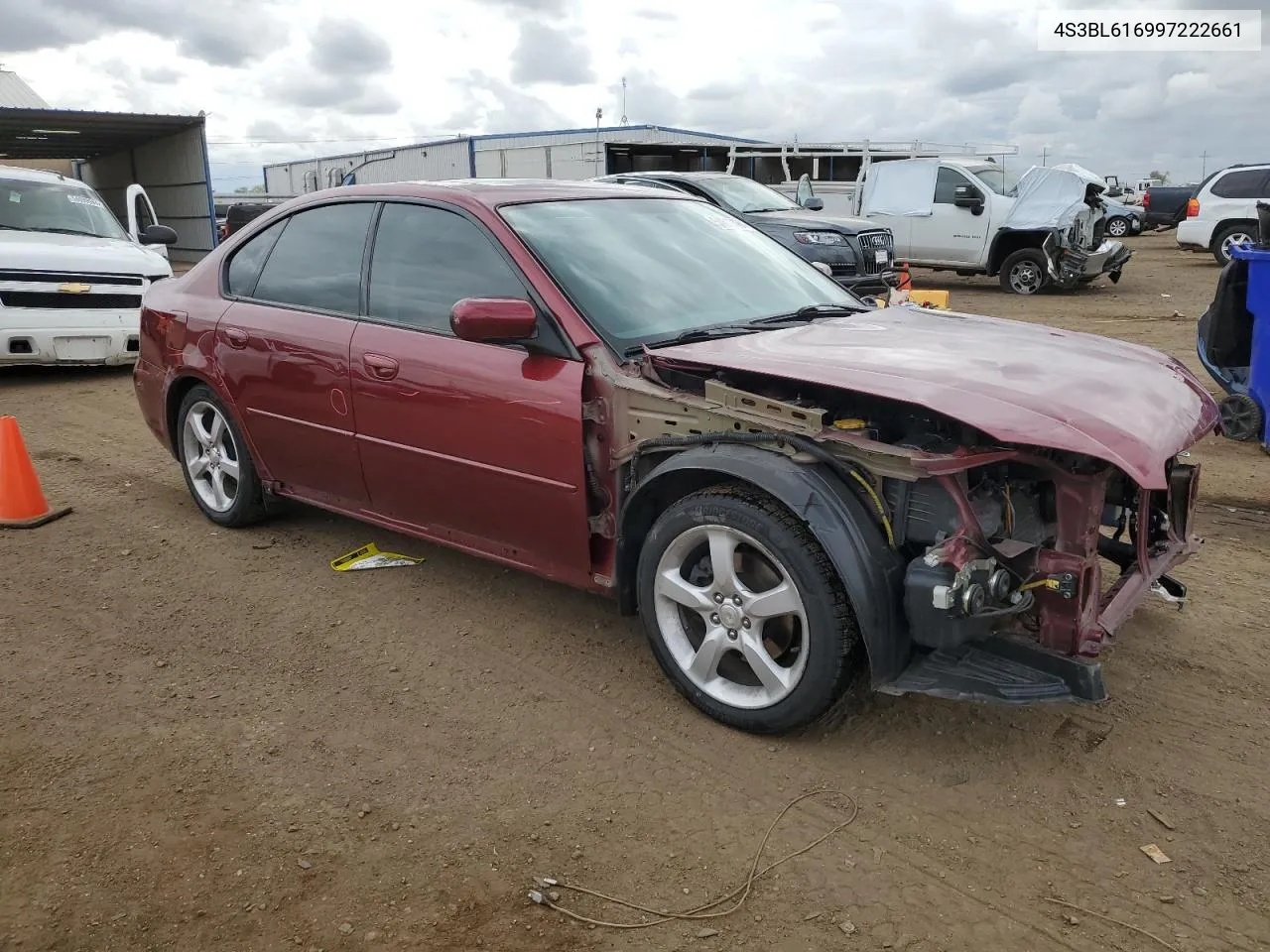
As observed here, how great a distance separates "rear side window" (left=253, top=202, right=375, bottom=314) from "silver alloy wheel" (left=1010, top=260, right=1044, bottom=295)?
1345 centimetres

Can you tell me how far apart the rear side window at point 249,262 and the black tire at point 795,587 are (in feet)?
8.58

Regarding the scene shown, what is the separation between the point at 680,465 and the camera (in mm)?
3146

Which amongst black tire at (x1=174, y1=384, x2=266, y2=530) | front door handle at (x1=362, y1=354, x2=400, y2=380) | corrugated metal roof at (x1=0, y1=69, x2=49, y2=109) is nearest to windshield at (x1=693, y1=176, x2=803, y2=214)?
black tire at (x1=174, y1=384, x2=266, y2=530)

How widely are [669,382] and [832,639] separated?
1.00 metres

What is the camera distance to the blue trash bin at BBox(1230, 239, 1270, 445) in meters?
6.17

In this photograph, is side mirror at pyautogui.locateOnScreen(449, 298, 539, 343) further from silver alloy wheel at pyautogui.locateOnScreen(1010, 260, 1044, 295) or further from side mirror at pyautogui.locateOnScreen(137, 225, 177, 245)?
silver alloy wheel at pyautogui.locateOnScreen(1010, 260, 1044, 295)

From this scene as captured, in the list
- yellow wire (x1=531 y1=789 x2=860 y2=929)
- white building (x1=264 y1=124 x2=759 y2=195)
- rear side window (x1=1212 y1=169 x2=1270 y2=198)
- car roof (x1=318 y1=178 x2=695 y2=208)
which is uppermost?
white building (x1=264 y1=124 x2=759 y2=195)

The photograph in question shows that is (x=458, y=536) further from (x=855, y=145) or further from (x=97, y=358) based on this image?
(x=855, y=145)

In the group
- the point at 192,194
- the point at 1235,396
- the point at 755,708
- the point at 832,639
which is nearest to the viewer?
the point at 832,639

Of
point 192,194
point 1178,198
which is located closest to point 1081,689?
point 192,194

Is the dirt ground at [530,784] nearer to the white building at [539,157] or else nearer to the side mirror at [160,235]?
the side mirror at [160,235]

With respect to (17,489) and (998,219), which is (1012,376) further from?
(998,219)

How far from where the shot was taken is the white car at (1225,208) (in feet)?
58.5

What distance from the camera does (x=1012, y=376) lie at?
2.98 m
